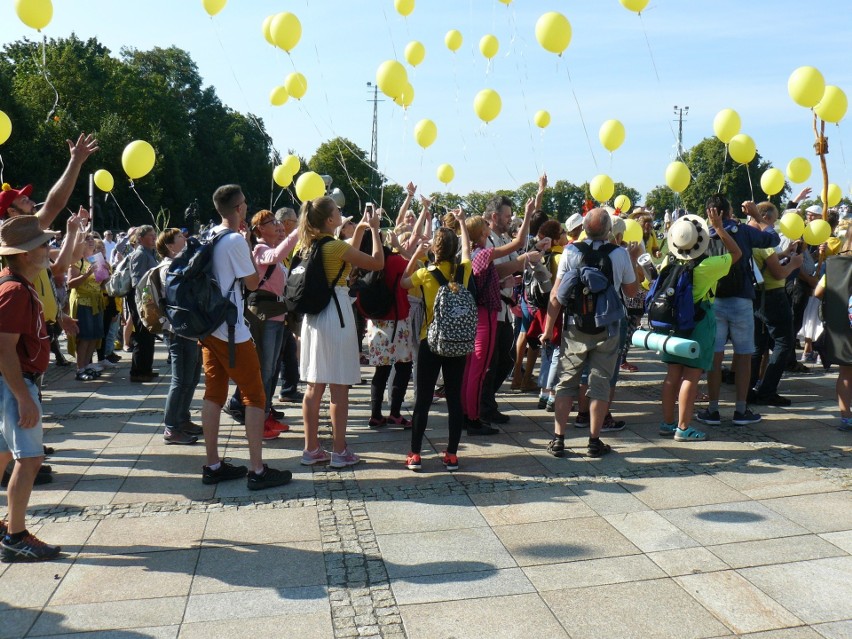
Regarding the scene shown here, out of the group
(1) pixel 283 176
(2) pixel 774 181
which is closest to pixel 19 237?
(1) pixel 283 176

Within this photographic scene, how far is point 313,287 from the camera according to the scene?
214 inches

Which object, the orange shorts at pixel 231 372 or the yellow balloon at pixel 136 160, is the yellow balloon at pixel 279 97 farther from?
the orange shorts at pixel 231 372

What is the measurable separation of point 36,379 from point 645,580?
11.6 ft

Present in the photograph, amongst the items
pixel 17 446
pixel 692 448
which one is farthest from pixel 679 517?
pixel 17 446

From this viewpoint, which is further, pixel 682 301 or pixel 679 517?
pixel 682 301

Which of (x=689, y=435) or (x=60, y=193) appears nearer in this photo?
(x=60, y=193)

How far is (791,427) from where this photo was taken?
22.4 feet

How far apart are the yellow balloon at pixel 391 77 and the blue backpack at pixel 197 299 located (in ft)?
14.7

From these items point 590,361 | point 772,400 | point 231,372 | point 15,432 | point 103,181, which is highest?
point 103,181

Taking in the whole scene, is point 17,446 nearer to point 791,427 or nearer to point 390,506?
point 390,506

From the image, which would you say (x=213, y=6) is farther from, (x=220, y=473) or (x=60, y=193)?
(x=220, y=473)

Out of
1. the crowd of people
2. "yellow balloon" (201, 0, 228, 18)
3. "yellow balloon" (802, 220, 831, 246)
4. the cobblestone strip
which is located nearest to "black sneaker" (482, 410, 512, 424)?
the crowd of people

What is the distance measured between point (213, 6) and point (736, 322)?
22.0 feet

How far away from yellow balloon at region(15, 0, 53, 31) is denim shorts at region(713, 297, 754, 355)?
6.97 meters
